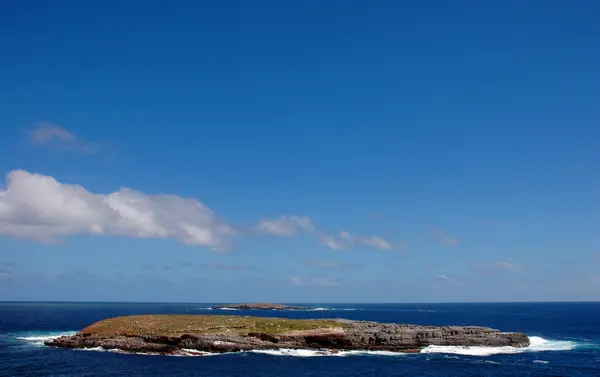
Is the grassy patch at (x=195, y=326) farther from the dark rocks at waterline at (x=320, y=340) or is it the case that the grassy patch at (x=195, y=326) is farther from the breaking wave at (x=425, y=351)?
the breaking wave at (x=425, y=351)

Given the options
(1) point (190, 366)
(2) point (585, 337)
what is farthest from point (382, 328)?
(2) point (585, 337)

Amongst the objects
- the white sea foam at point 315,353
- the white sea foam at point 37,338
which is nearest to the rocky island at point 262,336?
the white sea foam at point 315,353

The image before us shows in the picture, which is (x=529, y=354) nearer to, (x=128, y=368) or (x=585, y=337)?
(x=585, y=337)

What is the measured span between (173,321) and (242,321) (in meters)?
14.4

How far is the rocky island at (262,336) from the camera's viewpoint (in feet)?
301

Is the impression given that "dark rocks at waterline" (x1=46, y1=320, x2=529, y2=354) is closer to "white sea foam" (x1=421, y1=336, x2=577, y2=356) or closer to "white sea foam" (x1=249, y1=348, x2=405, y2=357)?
"white sea foam" (x1=421, y1=336, x2=577, y2=356)

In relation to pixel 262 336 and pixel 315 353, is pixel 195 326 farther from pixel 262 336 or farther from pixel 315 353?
pixel 315 353

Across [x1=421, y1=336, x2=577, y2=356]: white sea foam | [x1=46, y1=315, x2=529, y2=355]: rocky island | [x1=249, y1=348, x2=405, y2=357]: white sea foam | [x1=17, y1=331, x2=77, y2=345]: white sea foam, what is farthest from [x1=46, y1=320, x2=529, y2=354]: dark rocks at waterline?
[x1=17, y1=331, x2=77, y2=345]: white sea foam

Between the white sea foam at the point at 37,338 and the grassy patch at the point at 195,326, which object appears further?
the white sea foam at the point at 37,338

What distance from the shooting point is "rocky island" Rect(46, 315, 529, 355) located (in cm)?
9169

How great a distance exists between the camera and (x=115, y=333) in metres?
96.5

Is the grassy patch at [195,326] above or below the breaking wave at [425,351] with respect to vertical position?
above

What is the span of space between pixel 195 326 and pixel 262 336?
46.1 feet

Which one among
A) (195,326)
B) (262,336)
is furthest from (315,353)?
(195,326)
